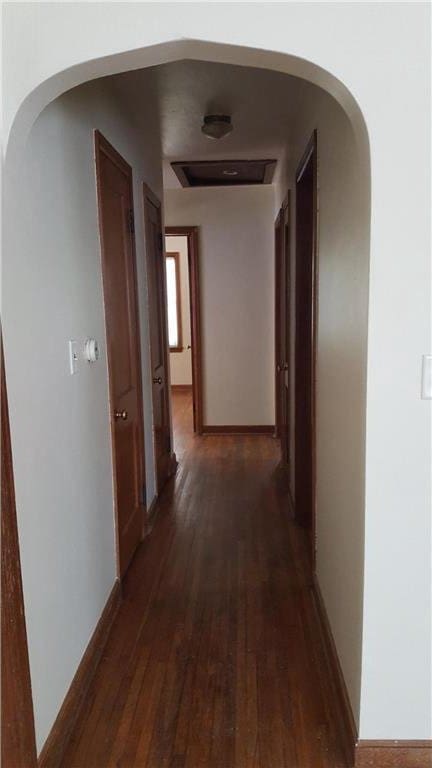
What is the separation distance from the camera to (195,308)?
203 inches

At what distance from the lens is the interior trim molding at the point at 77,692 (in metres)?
1.55

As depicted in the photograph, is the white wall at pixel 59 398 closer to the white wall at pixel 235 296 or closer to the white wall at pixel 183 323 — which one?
the white wall at pixel 235 296

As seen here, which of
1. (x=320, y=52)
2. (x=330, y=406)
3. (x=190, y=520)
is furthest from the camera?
(x=190, y=520)

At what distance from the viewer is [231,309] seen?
203 inches

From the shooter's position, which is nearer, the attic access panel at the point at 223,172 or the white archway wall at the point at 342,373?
the white archway wall at the point at 342,373

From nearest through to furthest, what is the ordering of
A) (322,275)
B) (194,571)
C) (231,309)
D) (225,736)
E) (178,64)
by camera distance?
1. (225,736)
2. (322,275)
3. (178,64)
4. (194,571)
5. (231,309)

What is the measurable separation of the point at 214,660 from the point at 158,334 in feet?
7.57

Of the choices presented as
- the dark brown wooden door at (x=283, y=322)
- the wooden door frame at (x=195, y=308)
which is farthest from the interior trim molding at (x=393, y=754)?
the wooden door frame at (x=195, y=308)

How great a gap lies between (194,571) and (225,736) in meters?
1.03

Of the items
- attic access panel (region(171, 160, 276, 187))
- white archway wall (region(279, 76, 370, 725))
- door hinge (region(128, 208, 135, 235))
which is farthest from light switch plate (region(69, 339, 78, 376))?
attic access panel (region(171, 160, 276, 187))

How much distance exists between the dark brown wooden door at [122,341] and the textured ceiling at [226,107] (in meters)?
0.49

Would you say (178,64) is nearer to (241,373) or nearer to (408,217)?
(408,217)

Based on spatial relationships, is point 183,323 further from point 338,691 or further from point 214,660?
point 338,691

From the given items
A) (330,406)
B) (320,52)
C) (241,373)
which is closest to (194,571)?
(330,406)
